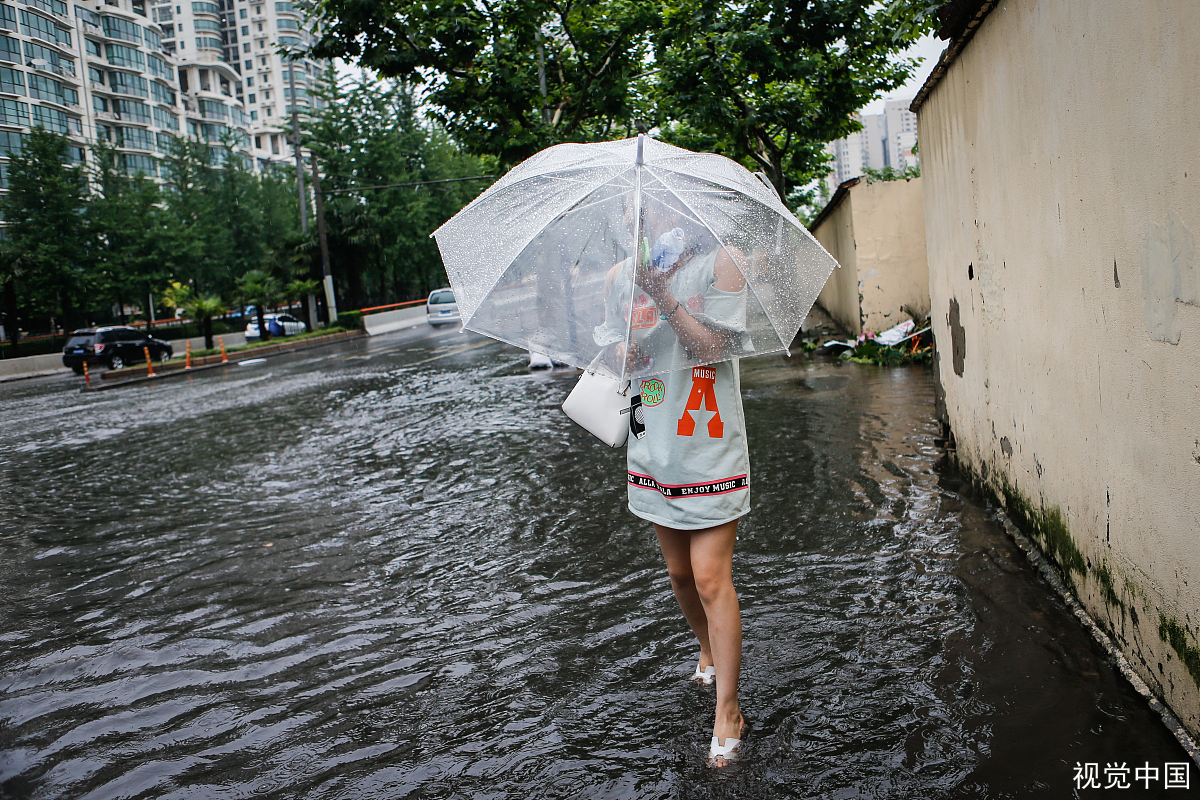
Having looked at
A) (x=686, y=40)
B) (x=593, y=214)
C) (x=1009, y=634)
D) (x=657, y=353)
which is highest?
(x=686, y=40)

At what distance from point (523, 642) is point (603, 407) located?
4.66 feet

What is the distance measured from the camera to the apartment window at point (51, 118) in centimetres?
5775

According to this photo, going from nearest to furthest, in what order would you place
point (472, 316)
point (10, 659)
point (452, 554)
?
point (472, 316) < point (10, 659) < point (452, 554)

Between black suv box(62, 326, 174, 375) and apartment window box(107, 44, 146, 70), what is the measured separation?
54269mm

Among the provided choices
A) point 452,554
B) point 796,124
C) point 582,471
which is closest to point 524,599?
point 452,554

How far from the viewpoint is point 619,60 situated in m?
19.5

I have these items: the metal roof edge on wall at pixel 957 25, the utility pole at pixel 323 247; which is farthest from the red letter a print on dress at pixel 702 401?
the utility pole at pixel 323 247

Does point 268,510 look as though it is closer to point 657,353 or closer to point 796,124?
point 657,353

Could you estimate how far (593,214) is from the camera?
2926 millimetres

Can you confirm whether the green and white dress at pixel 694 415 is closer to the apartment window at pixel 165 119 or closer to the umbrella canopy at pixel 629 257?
the umbrella canopy at pixel 629 257

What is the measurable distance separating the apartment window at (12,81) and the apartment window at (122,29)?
52.0ft

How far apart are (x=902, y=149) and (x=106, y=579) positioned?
86713 mm

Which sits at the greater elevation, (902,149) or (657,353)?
(902,149)

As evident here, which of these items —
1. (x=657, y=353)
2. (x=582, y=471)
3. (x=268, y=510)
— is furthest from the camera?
(x=582, y=471)
